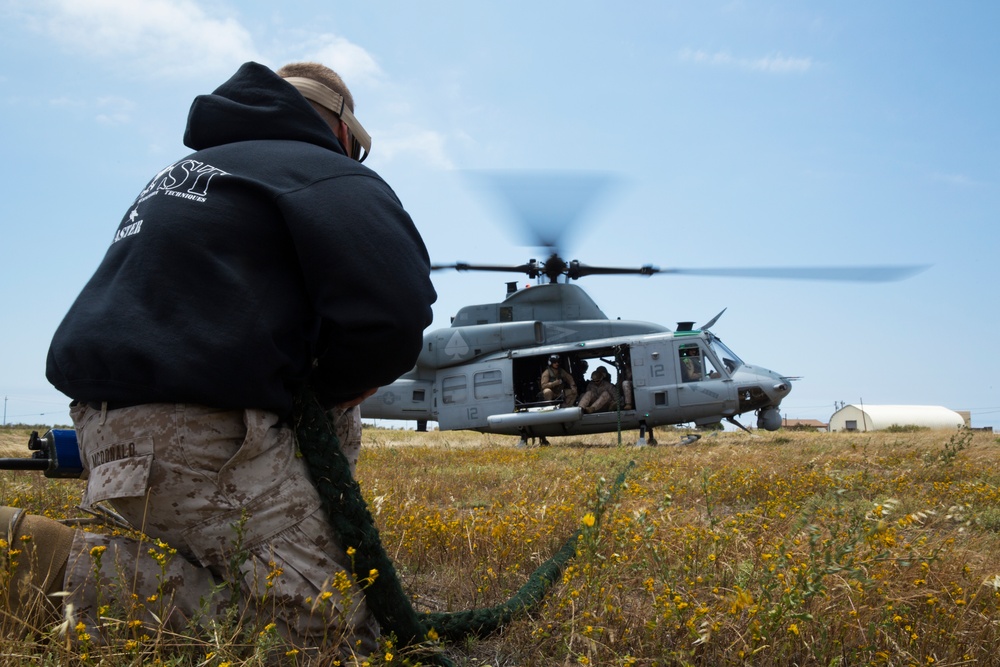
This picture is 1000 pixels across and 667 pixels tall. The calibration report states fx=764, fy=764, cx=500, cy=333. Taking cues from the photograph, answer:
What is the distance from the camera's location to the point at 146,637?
6.50ft

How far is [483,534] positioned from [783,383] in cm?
1274

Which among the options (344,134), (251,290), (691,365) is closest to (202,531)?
(251,290)

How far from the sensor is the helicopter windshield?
15.3m

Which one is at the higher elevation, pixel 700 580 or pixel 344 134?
pixel 344 134

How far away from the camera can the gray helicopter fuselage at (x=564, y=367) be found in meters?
15.1

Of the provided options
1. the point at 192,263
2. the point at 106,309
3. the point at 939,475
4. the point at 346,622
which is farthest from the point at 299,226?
the point at 939,475

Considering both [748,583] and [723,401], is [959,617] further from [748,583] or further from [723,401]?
[723,401]

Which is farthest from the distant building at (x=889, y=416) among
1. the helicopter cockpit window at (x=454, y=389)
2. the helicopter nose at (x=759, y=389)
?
the helicopter cockpit window at (x=454, y=389)

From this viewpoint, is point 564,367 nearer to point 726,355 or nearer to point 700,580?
point 726,355

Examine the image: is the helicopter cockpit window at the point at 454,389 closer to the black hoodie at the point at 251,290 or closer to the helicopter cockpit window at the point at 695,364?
the helicopter cockpit window at the point at 695,364

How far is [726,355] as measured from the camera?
51.0ft

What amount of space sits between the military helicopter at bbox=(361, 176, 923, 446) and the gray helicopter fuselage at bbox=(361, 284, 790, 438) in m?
0.02

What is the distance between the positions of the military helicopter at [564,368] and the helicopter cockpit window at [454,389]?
22 millimetres

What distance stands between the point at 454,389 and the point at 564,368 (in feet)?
7.98
